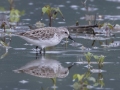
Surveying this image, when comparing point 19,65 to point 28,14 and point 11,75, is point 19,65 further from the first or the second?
point 28,14

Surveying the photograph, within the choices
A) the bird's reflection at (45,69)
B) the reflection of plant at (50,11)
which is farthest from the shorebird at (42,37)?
the reflection of plant at (50,11)

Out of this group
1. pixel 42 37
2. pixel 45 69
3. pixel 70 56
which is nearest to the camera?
pixel 45 69

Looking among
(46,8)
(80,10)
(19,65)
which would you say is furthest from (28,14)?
(19,65)

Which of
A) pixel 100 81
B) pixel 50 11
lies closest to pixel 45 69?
pixel 100 81

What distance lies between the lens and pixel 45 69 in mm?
9125

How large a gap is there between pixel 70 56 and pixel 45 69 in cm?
118

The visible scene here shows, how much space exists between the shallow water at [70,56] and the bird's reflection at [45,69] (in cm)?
11

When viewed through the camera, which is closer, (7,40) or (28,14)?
(7,40)

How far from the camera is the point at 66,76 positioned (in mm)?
8750

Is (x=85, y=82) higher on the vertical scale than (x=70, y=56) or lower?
lower

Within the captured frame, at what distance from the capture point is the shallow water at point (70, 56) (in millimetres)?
8250

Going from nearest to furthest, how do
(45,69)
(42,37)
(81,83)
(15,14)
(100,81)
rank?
(81,83)
(100,81)
(45,69)
(42,37)
(15,14)

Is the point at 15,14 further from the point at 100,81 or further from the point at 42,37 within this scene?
the point at 100,81

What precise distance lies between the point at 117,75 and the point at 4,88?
73.9 inches
